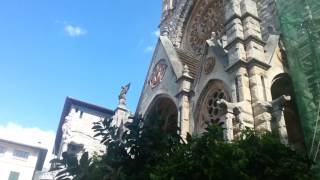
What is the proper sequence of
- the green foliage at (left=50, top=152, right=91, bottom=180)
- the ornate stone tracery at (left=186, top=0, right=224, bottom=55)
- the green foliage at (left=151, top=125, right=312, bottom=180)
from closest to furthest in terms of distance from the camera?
1. the green foliage at (left=151, top=125, right=312, bottom=180)
2. the green foliage at (left=50, top=152, right=91, bottom=180)
3. the ornate stone tracery at (left=186, top=0, right=224, bottom=55)

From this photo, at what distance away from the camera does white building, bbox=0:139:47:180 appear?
37.2m

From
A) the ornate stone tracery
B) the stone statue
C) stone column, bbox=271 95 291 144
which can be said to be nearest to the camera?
stone column, bbox=271 95 291 144

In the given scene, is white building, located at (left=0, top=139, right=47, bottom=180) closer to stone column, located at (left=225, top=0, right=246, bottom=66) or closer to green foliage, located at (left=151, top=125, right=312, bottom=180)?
stone column, located at (left=225, top=0, right=246, bottom=66)

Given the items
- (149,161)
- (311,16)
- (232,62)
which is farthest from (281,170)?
(311,16)

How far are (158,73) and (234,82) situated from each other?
5.88 metres

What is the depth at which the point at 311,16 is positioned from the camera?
428 inches

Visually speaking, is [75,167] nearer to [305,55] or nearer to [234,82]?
[234,82]

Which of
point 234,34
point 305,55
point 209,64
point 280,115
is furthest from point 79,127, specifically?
point 280,115

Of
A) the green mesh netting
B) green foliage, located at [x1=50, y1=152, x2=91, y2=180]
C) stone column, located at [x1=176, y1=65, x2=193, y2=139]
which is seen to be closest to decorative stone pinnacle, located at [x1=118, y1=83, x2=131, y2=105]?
stone column, located at [x1=176, y1=65, x2=193, y2=139]

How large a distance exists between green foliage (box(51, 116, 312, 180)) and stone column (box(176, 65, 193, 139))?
4511 mm

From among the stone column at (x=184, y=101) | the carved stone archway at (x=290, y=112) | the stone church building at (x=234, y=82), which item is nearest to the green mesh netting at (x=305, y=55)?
the stone church building at (x=234, y=82)

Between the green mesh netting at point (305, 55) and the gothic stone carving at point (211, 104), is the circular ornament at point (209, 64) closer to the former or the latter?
the gothic stone carving at point (211, 104)

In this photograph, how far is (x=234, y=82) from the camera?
995 cm

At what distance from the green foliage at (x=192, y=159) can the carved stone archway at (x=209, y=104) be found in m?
3.92
